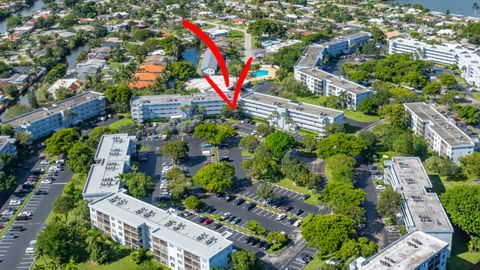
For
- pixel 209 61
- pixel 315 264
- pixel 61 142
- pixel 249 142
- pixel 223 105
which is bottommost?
pixel 315 264

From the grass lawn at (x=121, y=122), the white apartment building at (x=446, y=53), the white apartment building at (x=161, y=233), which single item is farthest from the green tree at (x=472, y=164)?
the grass lawn at (x=121, y=122)

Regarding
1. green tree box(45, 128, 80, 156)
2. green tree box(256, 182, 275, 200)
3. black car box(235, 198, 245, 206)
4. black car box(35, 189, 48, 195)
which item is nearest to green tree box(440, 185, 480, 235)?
green tree box(256, 182, 275, 200)

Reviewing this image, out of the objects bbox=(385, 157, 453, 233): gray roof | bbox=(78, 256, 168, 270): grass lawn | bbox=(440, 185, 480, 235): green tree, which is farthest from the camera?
bbox=(440, 185, 480, 235): green tree

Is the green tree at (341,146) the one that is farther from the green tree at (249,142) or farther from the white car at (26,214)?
the white car at (26,214)

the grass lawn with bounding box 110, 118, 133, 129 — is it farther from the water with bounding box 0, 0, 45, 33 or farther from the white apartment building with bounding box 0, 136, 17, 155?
the water with bounding box 0, 0, 45, 33

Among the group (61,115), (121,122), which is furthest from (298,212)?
(61,115)

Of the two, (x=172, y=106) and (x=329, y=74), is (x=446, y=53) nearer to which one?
(x=329, y=74)
